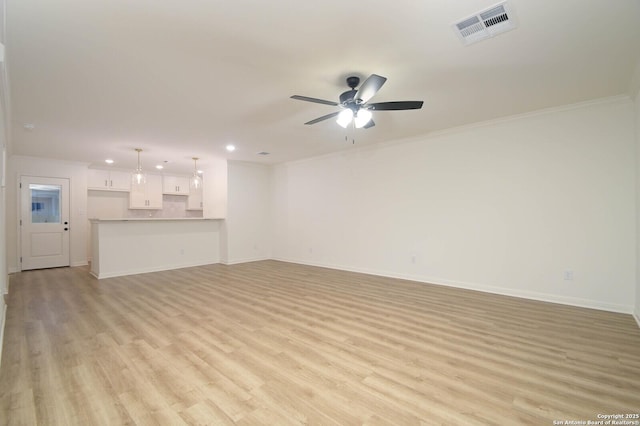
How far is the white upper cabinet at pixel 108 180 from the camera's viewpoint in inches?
288

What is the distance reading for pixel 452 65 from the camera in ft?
8.52

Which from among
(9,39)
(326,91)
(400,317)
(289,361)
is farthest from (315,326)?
(9,39)

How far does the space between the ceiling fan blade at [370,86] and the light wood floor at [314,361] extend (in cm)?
224

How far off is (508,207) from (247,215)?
5.61m

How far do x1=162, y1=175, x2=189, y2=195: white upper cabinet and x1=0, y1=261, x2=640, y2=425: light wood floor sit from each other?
4.83 m

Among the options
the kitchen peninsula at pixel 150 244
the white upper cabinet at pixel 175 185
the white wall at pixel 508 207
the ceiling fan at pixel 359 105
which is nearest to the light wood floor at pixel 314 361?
the white wall at pixel 508 207

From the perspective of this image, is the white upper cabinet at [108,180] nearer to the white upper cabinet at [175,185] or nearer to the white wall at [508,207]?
the white upper cabinet at [175,185]

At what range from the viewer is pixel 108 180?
24.8ft

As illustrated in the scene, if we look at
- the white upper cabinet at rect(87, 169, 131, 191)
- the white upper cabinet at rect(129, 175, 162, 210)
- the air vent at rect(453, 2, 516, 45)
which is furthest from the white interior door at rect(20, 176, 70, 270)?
the air vent at rect(453, 2, 516, 45)

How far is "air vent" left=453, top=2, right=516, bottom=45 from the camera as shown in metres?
1.92

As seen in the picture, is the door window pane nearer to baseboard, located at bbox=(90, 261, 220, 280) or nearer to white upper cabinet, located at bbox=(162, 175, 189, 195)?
baseboard, located at bbox=(90, 261, 220, 280)

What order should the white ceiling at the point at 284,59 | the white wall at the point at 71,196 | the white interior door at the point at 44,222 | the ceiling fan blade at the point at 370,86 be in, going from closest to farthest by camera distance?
the white ceiling at the point at 284,59 → the ceiling fan blade at the point at 370,86 → the white wall at the point at 71,196 → the white interior door at the point at 44,222

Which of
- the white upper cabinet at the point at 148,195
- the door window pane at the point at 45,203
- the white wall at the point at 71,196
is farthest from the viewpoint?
the white upper cabinet at the point at 148,195

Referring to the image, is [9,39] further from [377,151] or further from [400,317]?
[377,151]
